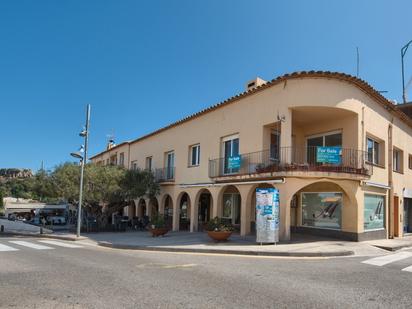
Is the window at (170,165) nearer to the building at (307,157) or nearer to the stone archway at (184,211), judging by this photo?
the building at (307,157)

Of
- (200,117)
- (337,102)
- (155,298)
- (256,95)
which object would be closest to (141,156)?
(200,117)

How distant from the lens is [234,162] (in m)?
18.0

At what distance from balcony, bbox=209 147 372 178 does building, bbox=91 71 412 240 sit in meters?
0.04

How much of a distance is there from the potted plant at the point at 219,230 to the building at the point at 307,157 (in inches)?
86.7

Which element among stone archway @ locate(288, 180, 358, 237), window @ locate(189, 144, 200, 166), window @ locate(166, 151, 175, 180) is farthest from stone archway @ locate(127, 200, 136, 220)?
stone archway @ locate(288, 180, 358, 237)

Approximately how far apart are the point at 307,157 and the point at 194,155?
23.6ft

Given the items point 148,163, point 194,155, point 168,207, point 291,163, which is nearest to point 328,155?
point 291,163

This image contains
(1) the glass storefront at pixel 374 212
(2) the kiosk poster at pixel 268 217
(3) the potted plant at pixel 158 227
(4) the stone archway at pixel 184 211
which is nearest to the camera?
(2) the kiosk poster at pixel 268 217

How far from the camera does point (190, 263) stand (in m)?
10.0

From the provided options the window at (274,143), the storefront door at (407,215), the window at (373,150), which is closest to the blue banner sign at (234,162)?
the window at (274,143)

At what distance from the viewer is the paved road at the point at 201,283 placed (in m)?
5.91

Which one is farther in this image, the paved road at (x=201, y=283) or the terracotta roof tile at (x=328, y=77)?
the terracotta roof tile at (x=328, y=77)

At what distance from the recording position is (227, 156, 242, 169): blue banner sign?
17.8 meters

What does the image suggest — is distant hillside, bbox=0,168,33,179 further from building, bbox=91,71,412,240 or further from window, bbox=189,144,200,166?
building, bbox=91,71,412,240
